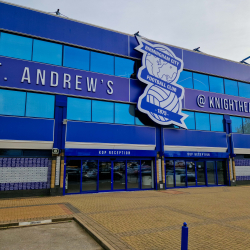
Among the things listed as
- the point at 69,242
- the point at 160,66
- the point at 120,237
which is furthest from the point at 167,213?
the point at 160,66

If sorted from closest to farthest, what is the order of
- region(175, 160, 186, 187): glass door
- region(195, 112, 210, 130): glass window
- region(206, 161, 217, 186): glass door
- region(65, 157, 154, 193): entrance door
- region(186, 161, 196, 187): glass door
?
region(65, 157, 154, 193): entrance door → region(175, 160, 186, 187): glass door → region(186, 161, 196, 187): glass door → region(195, 112, 210, 130): glass window → region(206, 161, 217, 186): glass door

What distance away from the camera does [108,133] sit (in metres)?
17.0

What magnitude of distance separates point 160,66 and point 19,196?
561 inches

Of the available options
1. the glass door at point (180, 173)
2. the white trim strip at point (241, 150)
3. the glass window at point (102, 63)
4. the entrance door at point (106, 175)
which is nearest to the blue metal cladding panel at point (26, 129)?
the entrance door at point (106, 175)

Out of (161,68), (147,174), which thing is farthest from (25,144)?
(161,68)

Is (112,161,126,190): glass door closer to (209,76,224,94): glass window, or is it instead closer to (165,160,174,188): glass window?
→ (165,160,174,188): glass window

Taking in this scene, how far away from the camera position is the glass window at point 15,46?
587 inches

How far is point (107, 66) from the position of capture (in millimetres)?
18000

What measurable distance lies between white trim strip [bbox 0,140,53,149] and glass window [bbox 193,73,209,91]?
14071mm

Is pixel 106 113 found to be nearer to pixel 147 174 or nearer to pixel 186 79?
pixel 147 174

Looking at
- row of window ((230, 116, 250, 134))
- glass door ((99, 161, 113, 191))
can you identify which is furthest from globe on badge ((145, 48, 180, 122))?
row of window ((230, 116, 250, 134))

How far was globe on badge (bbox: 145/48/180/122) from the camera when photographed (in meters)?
18.7

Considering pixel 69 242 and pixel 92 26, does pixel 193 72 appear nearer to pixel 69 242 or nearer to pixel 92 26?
pixel 92 26

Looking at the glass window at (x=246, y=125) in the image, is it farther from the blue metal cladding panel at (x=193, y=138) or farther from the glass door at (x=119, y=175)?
the glass door at (x=119, y=175)
